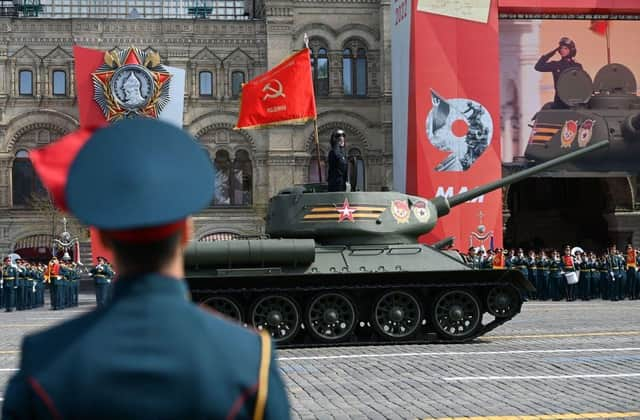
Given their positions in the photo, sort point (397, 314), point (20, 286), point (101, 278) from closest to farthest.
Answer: point (397, 314), point (101, 278), point (20, 286)

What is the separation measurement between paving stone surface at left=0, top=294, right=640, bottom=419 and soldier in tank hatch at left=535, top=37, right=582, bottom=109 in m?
20.5

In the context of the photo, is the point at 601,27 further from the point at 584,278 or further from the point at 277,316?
the point at 277,316

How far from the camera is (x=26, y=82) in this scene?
132ft

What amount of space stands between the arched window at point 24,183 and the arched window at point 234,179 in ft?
23.4

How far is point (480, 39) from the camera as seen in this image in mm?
34000

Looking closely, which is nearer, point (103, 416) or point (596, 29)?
point (103, 416)

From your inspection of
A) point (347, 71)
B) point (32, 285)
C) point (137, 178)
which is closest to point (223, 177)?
point (347, 71)

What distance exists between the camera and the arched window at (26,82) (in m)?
40.1

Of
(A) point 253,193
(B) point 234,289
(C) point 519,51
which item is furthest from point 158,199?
(A) point 253,193

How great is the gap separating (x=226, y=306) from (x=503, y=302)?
4.15m

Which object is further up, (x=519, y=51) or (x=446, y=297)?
(x=519, y=51)

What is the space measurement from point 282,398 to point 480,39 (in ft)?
107

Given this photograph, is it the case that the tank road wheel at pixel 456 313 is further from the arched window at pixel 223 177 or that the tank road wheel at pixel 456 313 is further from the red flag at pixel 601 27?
the arched window at pixel 223 177

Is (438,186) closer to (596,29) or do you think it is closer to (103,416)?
(596,29)
